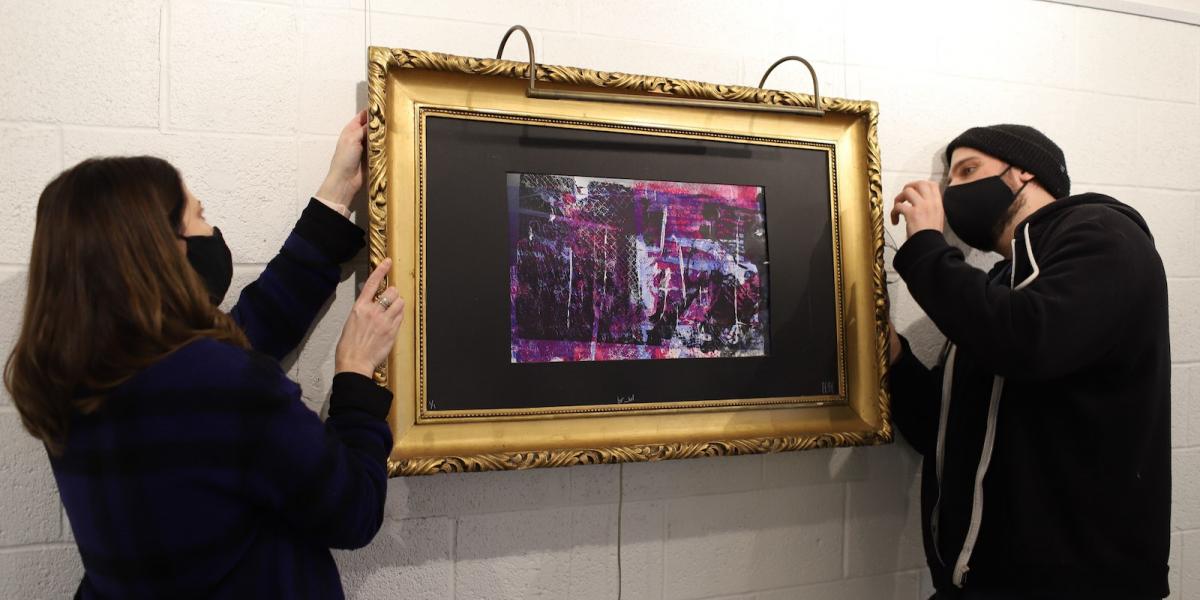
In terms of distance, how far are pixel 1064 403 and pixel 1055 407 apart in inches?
0.5

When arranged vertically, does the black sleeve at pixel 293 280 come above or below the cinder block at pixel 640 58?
below

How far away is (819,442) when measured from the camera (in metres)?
1.23

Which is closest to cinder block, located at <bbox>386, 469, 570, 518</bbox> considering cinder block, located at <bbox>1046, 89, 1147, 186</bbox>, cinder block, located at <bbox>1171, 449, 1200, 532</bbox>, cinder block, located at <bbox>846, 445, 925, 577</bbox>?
cinder block, located at <bbox>846, 445, 925, 577</bbox>

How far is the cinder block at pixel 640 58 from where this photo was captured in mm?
1228

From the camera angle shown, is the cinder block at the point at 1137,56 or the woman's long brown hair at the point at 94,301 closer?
the woman's long brown hair at the point at 94,301

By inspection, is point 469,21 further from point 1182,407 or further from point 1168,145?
point 1182,407

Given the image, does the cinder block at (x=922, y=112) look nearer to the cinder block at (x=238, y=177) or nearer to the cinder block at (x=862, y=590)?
the cinder block at (x=862, y=590)

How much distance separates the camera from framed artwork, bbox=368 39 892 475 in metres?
1.06

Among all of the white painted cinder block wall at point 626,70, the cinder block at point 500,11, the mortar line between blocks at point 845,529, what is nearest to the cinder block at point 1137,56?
the white painted cinder block wall at point 626,70

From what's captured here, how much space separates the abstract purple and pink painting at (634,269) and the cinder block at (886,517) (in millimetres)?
397

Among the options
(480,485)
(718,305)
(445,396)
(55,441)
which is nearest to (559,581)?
(480,485)

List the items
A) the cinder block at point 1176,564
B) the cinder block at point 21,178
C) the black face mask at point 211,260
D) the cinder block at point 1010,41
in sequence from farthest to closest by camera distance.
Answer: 1. the cinder block at point 1176,564
2. the cinder block at point 1010,41
3. the cinder block at point 21,178
4. the black face mask at point 211,260

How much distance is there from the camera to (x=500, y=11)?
1.20 m

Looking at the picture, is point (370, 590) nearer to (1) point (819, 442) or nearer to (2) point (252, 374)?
(2) point (252, 374)
